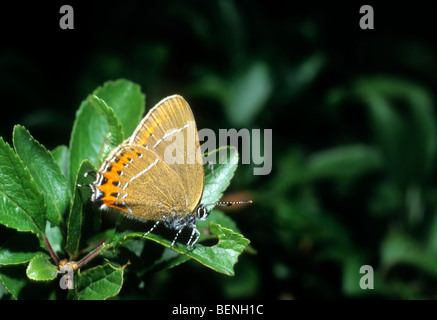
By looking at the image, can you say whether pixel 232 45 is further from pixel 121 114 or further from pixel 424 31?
pixel 424 31

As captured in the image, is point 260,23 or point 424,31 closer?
point 260,23

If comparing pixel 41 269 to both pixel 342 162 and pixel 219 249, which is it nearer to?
pixel 219 249

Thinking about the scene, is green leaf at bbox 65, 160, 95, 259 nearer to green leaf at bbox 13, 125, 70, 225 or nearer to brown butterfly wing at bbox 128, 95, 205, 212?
green leaf at bbox 13, 125, 70, 225

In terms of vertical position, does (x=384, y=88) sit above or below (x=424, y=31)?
below

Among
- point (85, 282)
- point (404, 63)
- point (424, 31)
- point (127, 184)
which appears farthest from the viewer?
point (424, 31)

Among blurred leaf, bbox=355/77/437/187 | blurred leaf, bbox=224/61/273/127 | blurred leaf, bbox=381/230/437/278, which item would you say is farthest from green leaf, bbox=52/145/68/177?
blurred leaf, bbox=355/77/437/187

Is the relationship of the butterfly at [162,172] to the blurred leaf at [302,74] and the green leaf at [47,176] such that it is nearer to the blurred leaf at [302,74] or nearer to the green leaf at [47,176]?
the green leaf at [47,176]

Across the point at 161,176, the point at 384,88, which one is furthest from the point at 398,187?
the point at 161,176

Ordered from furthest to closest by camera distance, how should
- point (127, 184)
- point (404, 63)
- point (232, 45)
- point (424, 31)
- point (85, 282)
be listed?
1. point (424, 31)
2. point (404, 63)
3. point (232, 45)
4. point (127, 184)
5. point (85, 282)
